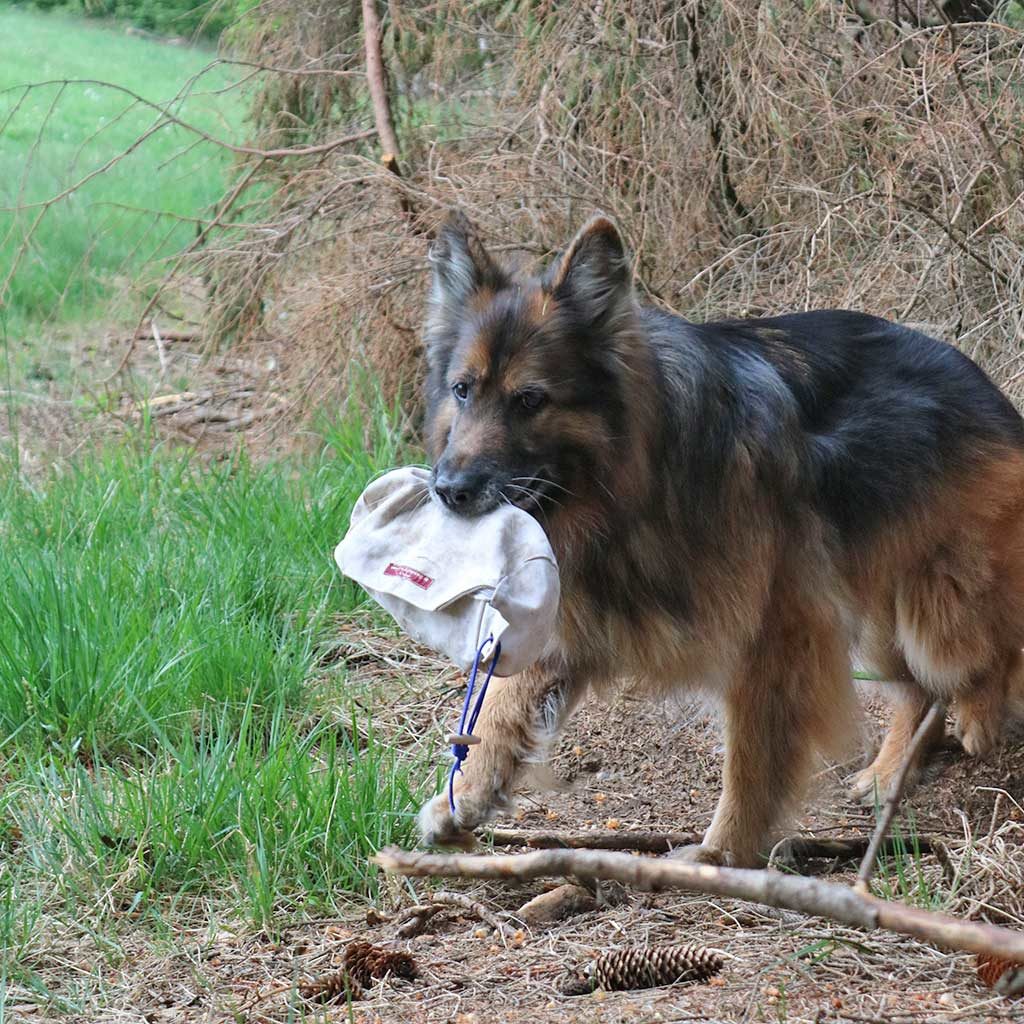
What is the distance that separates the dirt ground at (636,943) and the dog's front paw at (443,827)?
0.14 meters

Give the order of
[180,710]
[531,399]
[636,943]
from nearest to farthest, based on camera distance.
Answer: [636,943]
[531,399]
[180,710]

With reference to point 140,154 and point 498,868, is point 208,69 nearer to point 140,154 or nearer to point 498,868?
point 140,154

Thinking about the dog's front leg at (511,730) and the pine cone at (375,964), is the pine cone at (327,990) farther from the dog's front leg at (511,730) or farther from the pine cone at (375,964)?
the dog's front leg at (511,730)

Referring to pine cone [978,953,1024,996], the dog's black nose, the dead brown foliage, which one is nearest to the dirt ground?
pine cone [978,953,1024,996]

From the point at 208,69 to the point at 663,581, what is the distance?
4.63m

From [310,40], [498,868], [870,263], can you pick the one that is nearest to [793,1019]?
[498,868]

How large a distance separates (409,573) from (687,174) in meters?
4.01

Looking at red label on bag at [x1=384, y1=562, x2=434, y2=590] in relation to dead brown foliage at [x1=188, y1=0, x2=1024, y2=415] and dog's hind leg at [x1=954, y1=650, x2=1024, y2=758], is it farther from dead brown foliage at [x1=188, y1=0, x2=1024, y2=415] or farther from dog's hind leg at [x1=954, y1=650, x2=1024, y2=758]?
dead brown foliage at [x1=188, y1=0, x2=1024, y2=415]

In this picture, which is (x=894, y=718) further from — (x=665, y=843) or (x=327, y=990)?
(x=327, y=990)

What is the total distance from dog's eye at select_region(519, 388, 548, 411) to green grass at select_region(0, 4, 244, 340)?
393 centimetres

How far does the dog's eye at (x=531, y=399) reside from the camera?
11.3 ft

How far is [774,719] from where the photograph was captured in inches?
152

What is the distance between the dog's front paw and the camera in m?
3.60

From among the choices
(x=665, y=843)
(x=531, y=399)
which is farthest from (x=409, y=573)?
(x=665, y=843)
